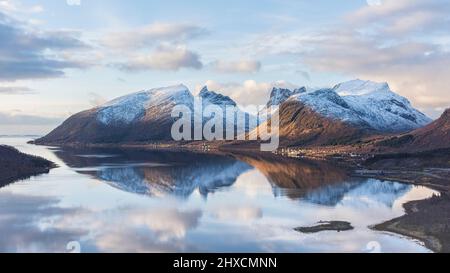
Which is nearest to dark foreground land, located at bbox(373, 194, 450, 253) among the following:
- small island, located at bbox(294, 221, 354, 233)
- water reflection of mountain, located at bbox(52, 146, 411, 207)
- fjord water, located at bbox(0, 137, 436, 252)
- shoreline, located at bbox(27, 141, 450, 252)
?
shoreline, located at bbox(27, 141, 450, 252)

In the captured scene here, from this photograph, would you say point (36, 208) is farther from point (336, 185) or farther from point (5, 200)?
point (336, 185)

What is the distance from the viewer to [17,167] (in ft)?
472

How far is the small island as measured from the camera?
6941 cm

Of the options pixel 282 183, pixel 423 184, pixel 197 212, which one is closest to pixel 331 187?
pixel 282 183

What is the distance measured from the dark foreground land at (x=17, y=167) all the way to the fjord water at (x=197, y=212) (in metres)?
4.78

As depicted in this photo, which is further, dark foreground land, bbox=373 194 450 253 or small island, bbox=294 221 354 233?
small island, bbox=294 221 354 233

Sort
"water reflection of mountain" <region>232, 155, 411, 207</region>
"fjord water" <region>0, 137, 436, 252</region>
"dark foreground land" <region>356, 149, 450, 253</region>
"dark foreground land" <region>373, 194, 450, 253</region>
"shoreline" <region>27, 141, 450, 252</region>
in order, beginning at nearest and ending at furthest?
"fjord water" <region>0, 137, 436, 252</region> < "dark foreground land" <region>373, 194, 450, 253</region> < "shoreline" <region>27, 141, 450, 252</region> < "dark foreground land" <region>356, 149, 450, 253</region> < "water reflection of mountain" <region>232, 155, 411, 207</region>

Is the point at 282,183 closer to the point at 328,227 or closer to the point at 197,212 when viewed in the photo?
the point at 197,212

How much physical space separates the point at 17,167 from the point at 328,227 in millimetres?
98996

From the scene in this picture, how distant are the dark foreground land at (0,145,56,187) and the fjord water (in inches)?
188

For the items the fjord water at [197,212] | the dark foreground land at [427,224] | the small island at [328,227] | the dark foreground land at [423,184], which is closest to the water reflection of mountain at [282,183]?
the fjord water at [197,212]

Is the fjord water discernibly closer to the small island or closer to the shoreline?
the small island

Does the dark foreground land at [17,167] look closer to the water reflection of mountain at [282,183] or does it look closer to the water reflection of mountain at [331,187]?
→ the water reflection of mountain at [282,183]
